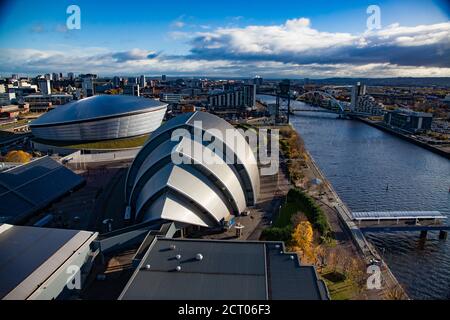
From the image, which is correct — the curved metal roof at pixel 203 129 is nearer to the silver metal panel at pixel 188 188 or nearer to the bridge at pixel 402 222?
the silver metal panel at pixel 188 188

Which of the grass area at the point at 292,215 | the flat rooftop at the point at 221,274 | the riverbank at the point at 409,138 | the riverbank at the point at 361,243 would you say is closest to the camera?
the flat rooftop at the point at 221,274

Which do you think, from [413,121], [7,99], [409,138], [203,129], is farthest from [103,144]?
[7,99]

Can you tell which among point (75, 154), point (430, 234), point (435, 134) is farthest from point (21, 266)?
point (435, 134)

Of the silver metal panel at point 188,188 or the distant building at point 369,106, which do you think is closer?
the silver metal panel at point 188,188

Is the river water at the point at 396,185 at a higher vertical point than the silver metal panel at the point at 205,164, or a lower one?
lower

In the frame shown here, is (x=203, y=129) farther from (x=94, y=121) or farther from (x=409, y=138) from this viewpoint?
(x=409, y=138)

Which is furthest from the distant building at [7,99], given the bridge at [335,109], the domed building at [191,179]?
the domed building at [191,179]
